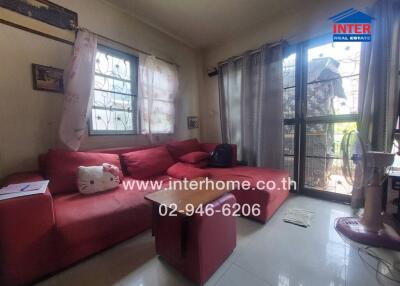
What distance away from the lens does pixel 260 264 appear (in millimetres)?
1284

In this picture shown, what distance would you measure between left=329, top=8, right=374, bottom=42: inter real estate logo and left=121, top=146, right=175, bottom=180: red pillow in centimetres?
273

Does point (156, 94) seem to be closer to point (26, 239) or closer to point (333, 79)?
point (26, 239)

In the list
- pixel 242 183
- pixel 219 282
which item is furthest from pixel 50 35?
pixel 219 282

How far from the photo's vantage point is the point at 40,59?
1.79m

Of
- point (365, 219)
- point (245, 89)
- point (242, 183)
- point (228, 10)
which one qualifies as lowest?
point (365, 219)

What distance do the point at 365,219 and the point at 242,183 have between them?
1.14m

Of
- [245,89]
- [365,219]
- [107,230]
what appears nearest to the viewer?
[107,230]

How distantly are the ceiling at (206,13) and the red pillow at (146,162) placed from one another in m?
1.93

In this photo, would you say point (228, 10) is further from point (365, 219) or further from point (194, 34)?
point (365, 219)

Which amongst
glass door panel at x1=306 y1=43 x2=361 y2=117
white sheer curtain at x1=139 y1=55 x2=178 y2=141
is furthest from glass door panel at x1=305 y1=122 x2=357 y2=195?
white sheer curtain at x1=139 y1=55 x2=178 y2=141

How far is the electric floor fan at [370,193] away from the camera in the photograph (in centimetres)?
146

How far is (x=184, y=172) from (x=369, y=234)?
192 centimetres

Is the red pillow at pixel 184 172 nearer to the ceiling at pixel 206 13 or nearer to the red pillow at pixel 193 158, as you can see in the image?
the red pillow at pixel 193 158

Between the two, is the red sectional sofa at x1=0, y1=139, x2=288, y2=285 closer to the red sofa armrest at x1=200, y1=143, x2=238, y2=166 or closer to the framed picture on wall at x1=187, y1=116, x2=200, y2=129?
the red sofa armrest at x1=200, y1=143, x2=238, y2=166
